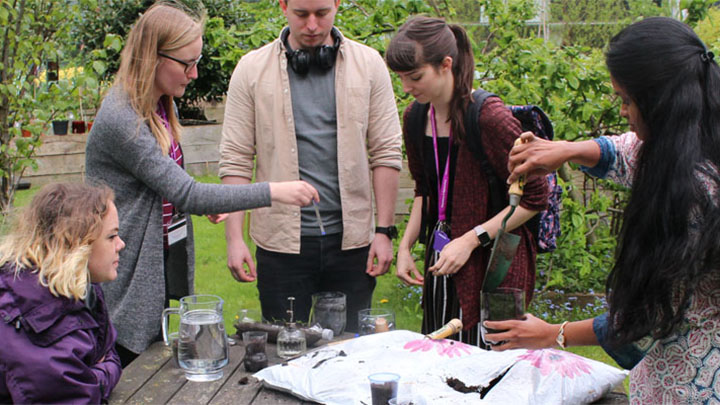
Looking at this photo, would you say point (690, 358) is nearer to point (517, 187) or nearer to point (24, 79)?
point (517, 187)

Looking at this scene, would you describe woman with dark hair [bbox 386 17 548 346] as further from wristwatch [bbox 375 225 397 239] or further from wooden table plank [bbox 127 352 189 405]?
wooden table plank [bbox 127 352 189 405]

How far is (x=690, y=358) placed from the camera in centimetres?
173

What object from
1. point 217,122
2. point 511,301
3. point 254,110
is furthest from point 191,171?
point 511,301

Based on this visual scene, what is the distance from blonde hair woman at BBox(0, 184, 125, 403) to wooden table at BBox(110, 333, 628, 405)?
0.09 meters

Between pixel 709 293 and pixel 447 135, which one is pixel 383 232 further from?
pixel 709 293

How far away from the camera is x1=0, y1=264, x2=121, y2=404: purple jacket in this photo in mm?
1965

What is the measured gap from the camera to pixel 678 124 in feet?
5.26

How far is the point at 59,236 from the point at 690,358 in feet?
5.90

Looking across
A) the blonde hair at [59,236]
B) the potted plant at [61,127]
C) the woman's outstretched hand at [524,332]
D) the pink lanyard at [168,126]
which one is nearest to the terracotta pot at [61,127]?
the potted plant at [61,127]

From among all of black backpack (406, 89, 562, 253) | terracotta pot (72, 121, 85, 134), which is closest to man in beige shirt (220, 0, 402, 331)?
black backpack (406, 89, 562, 253)

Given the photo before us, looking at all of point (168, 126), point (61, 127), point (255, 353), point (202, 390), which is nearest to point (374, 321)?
point (255, 353)

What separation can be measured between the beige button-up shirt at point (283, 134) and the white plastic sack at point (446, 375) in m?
0.89

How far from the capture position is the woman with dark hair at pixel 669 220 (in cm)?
159

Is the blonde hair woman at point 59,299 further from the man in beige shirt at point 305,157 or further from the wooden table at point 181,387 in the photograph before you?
the man in beige shirt at point 305,157
